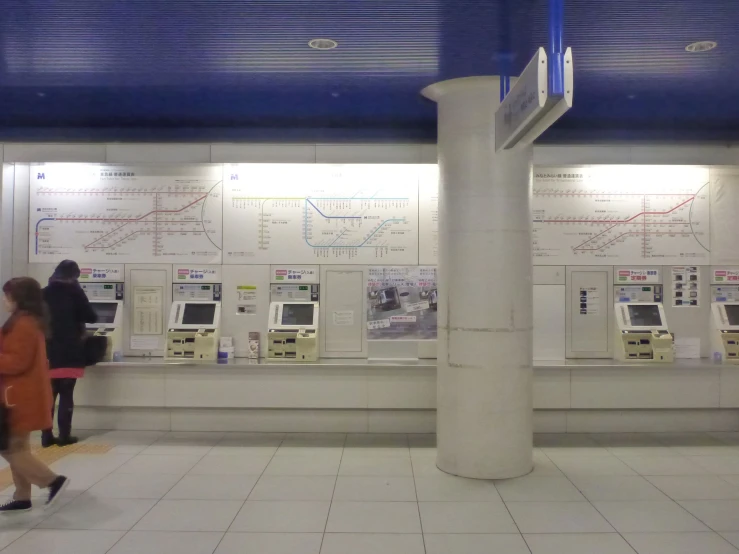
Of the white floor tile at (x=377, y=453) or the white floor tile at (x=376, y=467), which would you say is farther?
the white floor tile at (x=377, y=453)

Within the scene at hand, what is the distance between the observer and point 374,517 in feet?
12.1

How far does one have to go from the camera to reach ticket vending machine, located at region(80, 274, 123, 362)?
5.74m

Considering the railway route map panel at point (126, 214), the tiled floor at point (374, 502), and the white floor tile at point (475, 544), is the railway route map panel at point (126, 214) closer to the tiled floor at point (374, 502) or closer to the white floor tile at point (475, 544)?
the tiled floor at point (374, 502)

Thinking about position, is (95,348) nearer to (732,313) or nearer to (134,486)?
(134,486)

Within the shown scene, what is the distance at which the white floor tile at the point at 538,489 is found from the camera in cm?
399

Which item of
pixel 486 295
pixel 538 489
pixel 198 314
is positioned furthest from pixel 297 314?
pixel 538 489

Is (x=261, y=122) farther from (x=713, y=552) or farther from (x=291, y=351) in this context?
(x=713, y=552)

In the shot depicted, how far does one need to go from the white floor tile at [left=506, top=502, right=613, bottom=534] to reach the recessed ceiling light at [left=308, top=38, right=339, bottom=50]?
327 centimetres

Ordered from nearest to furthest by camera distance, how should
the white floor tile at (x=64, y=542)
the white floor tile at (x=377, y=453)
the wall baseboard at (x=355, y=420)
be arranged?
1. the white floor tile at (x=64, y=542)
2. the white floor tile at (x=377, y=453)
3. the wall baseboard at (x=355, y=420)

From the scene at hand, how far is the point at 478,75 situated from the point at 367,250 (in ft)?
6.97

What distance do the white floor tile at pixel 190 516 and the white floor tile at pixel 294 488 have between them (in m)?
0.24

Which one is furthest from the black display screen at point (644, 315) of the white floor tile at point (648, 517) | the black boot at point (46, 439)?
the black boot at point (46, 439)

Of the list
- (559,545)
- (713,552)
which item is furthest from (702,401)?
(559,545)

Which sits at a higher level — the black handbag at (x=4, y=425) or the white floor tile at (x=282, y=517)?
the black handbag at (x=4, y=425)
